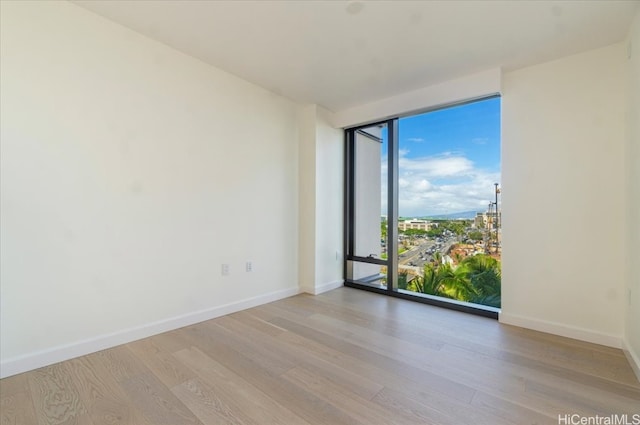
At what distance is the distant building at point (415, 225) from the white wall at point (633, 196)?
181cm

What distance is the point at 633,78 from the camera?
6.90 ft

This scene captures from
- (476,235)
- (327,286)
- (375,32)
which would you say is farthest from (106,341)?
(476,235)

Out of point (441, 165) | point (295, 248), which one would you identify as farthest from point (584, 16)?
point (295, 248)

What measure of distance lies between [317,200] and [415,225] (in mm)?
1326

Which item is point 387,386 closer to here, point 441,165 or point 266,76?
point 441,165

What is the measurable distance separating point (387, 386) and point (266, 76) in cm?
304

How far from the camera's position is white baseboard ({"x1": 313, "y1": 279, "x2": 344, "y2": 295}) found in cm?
386

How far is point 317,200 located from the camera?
387 cm

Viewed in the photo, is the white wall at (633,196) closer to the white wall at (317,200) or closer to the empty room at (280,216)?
the empty room at (280,216)

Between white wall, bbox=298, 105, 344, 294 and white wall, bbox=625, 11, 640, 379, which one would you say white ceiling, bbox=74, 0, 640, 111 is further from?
white wall, bbox=298, 105, 344, 294

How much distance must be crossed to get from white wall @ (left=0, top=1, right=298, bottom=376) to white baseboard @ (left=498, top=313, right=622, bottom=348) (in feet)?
8.62

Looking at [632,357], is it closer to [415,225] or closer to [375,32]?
[415,225]

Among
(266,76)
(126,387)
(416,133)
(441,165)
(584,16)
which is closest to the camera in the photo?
(126,387)

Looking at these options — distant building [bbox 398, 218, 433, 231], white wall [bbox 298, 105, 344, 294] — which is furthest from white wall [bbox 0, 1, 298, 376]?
distant building [bbox 398, 218, 433, 231]
